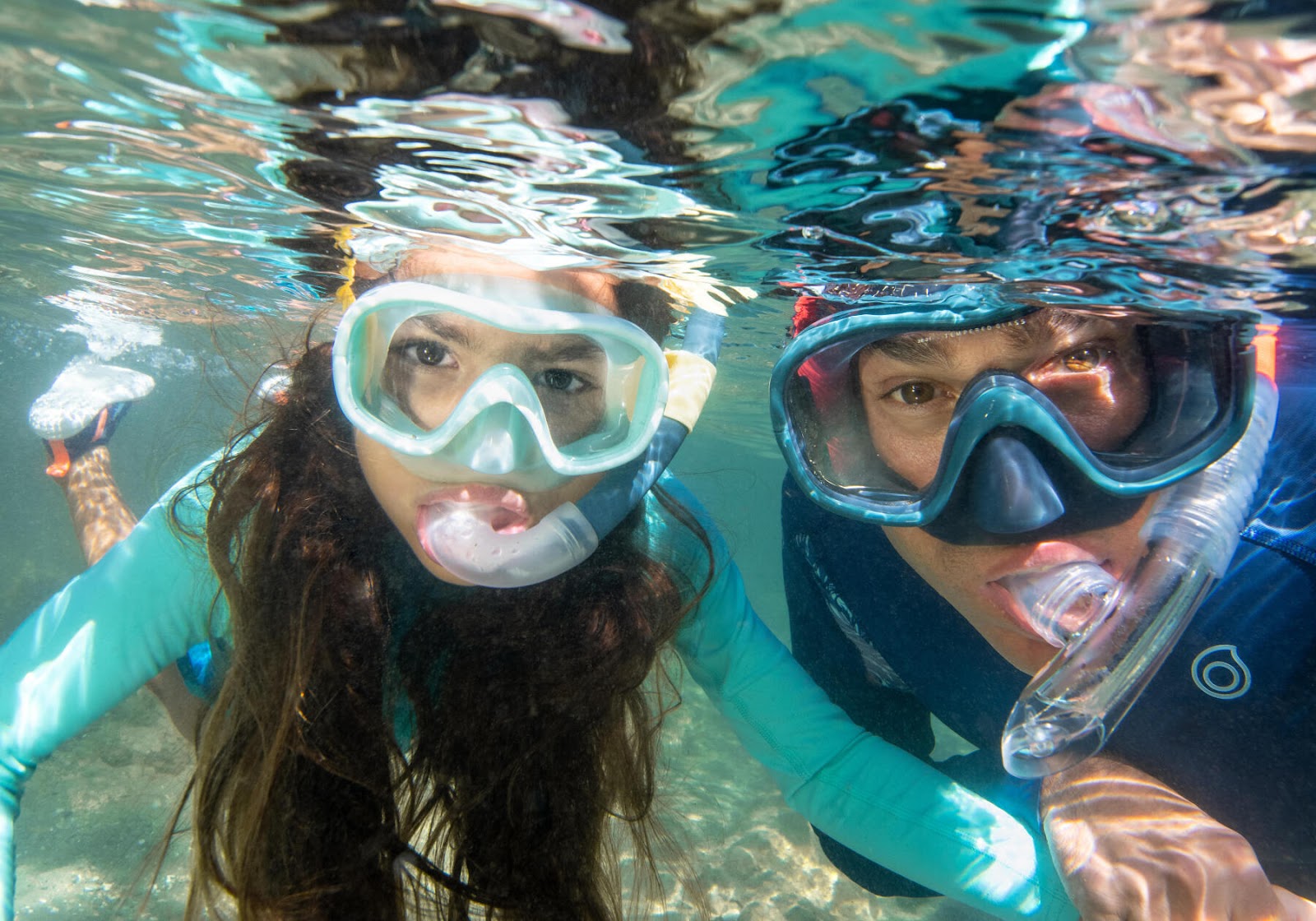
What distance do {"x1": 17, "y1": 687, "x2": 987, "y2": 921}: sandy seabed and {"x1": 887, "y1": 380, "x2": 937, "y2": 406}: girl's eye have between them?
6.04 meters

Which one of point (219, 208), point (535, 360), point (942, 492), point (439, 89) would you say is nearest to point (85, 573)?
point (535, 360)

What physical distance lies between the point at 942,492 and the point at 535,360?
6.17 feet

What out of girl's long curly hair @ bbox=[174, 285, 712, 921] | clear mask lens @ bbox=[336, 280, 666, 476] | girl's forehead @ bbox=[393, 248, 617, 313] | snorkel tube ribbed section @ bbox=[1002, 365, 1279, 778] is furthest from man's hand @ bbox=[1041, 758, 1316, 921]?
girl's forehead @ bbox=[393, 248, 617, 313]

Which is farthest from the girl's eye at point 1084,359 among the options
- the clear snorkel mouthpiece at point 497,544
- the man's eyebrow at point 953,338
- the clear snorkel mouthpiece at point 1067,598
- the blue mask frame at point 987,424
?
the clear snorkel mouthpiece at point 497,544

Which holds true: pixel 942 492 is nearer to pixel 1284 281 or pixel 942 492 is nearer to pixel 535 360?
pixel 535 360

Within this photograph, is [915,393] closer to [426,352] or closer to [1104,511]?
[1104,511]

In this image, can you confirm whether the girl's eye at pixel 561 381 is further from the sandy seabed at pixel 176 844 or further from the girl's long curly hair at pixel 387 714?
the sandy seabed at pixel 176 844

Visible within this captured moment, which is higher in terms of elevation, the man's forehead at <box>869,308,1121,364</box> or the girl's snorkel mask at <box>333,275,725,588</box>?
the man's forehead at <box>869,308,1121,364</box>

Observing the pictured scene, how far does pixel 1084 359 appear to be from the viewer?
3.17 metres

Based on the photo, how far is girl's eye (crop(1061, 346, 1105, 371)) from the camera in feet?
10.2

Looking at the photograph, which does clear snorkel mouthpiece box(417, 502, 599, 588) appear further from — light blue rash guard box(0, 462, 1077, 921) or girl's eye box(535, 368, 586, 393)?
light blue rash guard box(0, 462, 1077, 921)

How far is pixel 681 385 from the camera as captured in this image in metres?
3.74

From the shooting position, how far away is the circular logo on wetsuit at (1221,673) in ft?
10.9

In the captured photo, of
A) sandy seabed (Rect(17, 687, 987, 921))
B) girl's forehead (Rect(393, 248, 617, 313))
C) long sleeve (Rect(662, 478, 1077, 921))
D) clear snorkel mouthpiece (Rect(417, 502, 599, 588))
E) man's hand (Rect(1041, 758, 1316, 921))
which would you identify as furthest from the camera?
sandy seabed (Rect(17, 687, 987, 921))
